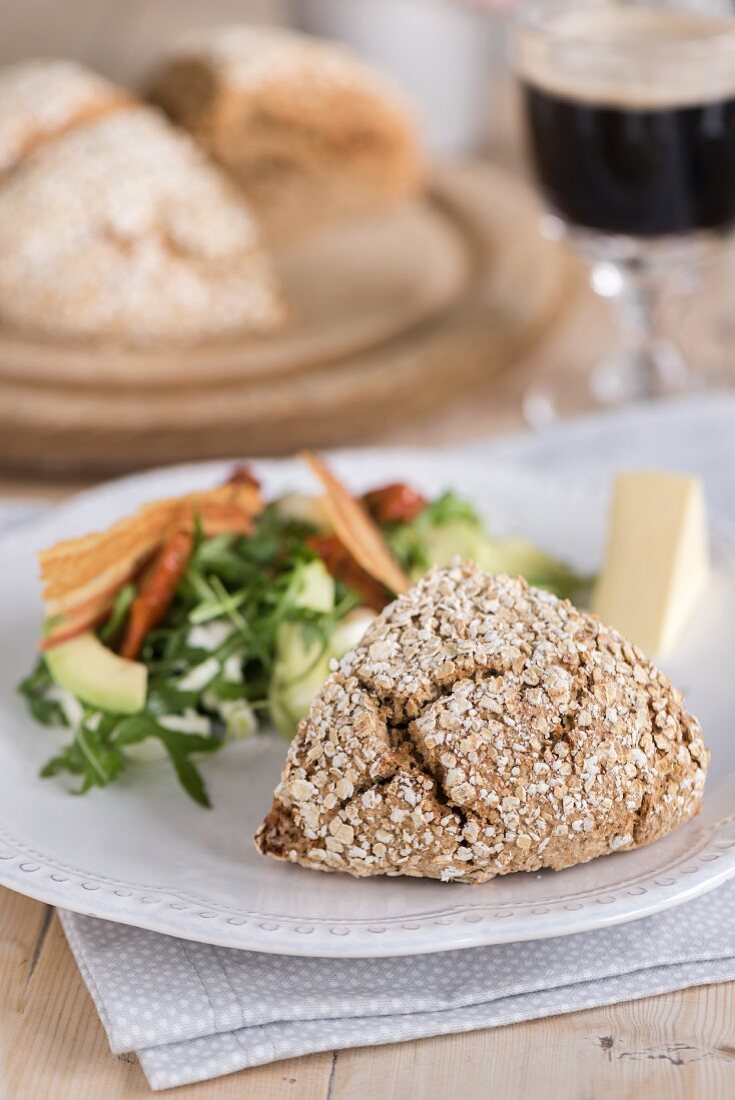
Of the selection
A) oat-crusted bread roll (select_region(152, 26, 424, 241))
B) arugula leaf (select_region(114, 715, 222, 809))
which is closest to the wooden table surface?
arugula leaf (select_region(114, 715, 222, 809))

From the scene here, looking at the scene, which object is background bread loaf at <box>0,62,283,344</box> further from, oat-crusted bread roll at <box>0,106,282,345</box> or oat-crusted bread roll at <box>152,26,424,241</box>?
oat-crusted bread roll at <box>152,26,424,241</box>

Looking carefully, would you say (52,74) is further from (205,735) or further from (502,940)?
(502,940)

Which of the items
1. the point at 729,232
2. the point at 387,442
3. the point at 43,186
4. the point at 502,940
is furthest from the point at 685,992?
the point at 43,186

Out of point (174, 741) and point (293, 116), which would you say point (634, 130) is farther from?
point (174, 741)

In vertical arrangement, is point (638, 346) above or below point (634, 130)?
below

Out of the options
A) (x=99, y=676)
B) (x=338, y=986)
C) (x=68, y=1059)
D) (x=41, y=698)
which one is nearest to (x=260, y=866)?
(x=338, y=986)

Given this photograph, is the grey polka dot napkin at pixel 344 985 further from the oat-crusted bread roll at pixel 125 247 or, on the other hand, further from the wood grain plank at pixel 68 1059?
the oat-crusted bread roll at pixel 125 247
